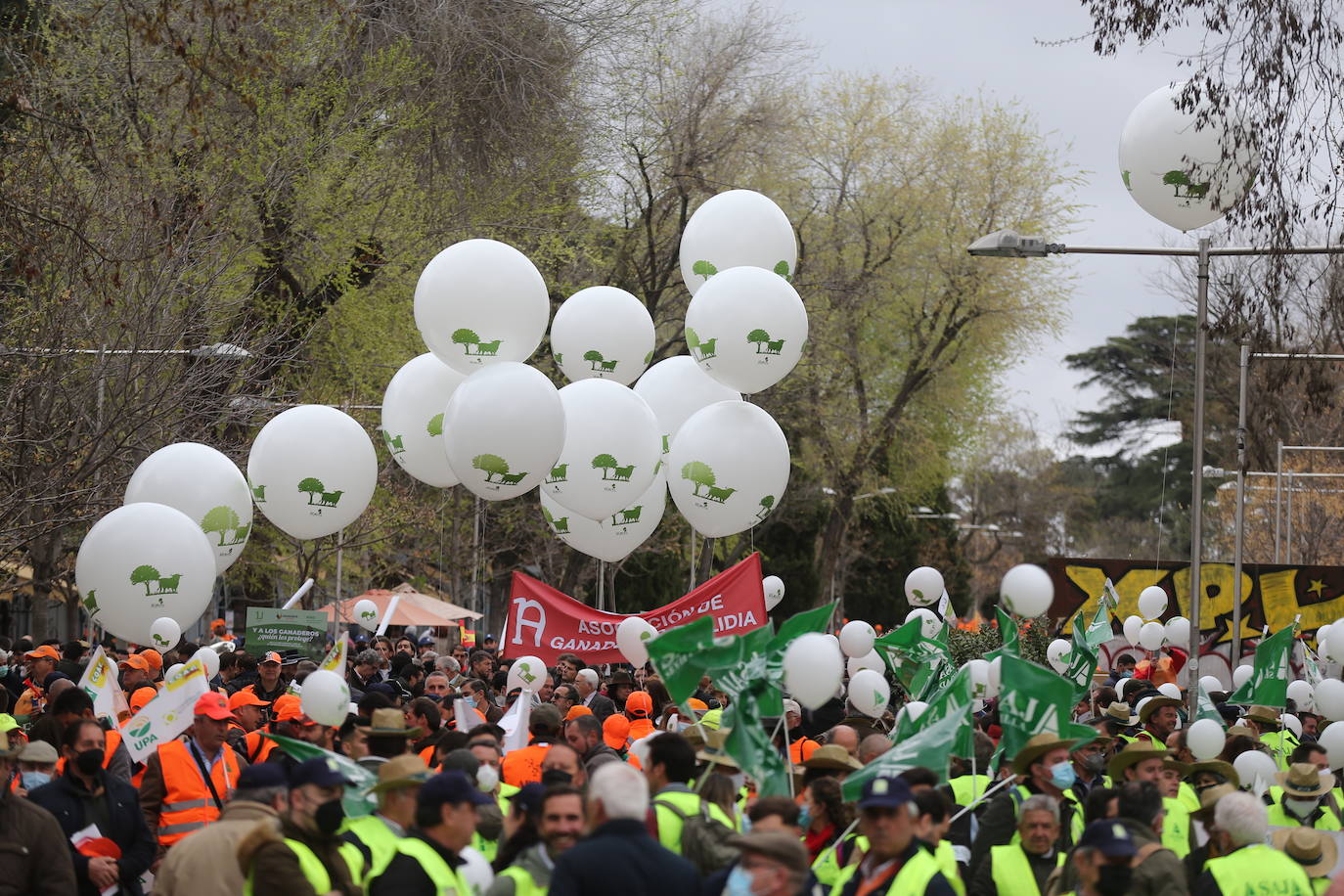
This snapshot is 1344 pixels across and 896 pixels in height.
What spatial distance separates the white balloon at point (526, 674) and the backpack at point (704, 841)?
6988 millimetres

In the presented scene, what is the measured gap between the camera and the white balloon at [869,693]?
1317cm

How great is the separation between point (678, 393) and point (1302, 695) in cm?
648

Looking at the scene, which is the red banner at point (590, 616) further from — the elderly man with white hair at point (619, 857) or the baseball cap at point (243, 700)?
the elderly man with white hair at point (619, 857)

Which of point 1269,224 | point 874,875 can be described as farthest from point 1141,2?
point 874,875

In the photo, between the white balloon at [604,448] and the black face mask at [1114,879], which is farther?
the white balloon at [604,448]

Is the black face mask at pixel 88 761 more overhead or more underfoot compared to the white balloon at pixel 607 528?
more underfoot

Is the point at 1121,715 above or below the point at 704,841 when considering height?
above

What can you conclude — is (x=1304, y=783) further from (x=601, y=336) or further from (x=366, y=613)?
(x=366, y=613)

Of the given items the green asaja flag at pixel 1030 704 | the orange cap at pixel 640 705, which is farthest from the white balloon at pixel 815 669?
the orange cap at pixel 640 705

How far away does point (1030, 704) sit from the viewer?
28.1ft

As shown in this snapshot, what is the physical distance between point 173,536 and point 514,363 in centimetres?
284

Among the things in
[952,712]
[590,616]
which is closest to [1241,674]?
[590,616]

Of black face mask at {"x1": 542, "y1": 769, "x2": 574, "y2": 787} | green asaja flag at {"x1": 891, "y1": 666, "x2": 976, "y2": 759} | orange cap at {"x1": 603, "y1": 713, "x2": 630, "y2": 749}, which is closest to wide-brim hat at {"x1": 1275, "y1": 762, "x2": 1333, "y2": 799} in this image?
green asaja flag at {"x1": 891, "y1": 666, "x2": 976, "y2": 759}

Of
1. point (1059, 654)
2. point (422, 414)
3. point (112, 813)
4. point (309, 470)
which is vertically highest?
point (422, 414)
